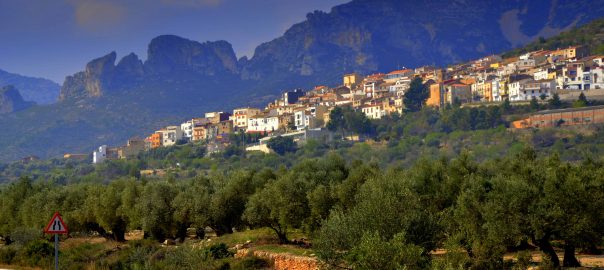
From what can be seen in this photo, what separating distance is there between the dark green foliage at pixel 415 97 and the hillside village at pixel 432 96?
1181 mm

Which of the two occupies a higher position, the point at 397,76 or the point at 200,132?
Answer: the point at 397,76

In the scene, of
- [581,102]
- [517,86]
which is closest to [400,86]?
[517,86]

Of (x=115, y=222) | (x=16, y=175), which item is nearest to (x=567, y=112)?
(x=115, y=222)

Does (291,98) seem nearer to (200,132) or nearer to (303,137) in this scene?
(200,132)

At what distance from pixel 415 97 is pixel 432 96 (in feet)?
10.2

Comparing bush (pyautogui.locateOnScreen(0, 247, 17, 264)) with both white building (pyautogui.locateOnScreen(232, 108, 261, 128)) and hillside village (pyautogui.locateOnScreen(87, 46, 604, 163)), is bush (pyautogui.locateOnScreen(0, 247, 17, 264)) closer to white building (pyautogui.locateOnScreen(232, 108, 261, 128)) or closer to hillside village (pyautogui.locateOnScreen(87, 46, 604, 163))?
hillside village (pyautogui.locateOnScreen(87, 46, 604, 163))

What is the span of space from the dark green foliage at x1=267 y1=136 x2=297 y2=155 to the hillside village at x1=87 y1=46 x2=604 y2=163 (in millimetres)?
2749

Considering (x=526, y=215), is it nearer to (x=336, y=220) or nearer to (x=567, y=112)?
(x=336, y=220)

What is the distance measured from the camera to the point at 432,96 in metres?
134

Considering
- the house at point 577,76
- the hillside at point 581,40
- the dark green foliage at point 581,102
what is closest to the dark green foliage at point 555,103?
the dark green foliage at point 581,102

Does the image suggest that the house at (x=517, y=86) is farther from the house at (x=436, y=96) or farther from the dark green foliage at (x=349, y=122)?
the dark green foliage at (x=349, y=122)

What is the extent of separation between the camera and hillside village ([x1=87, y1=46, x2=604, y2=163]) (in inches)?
4486

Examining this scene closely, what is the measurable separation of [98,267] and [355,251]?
15.2 meters

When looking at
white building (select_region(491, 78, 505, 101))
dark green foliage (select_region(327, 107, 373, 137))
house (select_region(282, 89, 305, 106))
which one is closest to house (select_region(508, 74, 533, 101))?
white building (select_region(491, 78, 505, 101))
